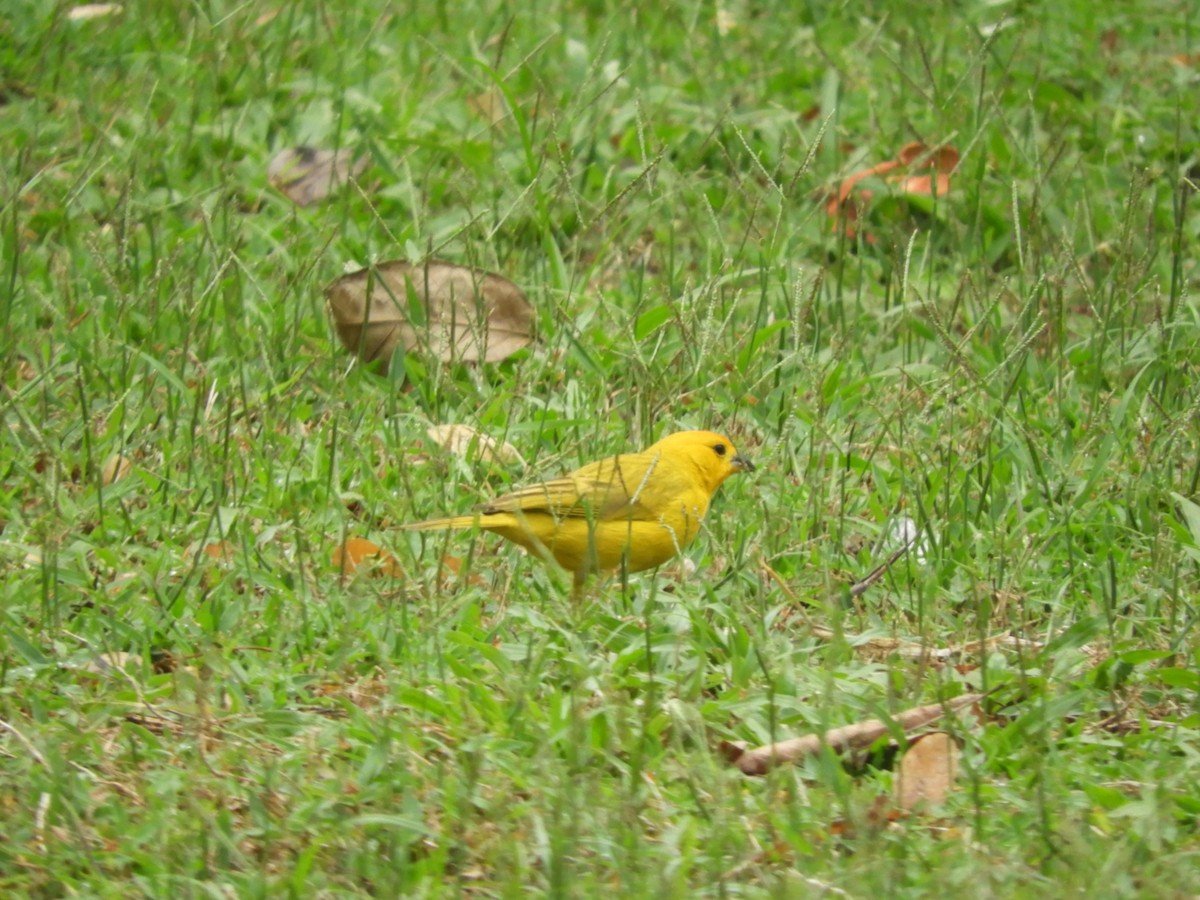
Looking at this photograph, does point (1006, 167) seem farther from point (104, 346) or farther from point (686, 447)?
point (104, 346)

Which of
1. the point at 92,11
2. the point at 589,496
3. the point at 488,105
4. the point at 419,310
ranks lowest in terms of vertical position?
the point at 589,496

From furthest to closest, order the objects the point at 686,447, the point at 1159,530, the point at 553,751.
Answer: the point at 686,447
the point at 1159,530
the point at 553,751

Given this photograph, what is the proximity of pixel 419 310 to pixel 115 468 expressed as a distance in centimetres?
116

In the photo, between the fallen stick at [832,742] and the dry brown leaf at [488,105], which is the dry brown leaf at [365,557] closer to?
the fallen stick at [832,742]

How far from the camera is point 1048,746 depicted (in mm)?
3449

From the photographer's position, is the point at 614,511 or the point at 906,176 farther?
the point at 906,176

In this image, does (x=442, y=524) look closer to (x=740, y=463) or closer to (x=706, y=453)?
(x=706, y=453)

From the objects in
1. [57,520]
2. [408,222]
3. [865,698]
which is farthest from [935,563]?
[408,222]

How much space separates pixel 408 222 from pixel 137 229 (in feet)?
3.10

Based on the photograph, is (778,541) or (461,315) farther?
(461,315)

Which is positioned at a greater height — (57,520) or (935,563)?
(57,520)

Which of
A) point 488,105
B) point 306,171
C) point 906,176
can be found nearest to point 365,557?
point 306,171

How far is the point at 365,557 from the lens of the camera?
4324mm

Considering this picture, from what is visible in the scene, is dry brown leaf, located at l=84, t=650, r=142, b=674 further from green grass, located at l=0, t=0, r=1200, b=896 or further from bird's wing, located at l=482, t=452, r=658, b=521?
bird's wing, located at l=482, t=452, r=658, b=521
